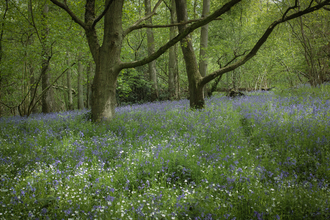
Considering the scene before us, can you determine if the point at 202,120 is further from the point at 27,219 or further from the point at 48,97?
the point at 48,97

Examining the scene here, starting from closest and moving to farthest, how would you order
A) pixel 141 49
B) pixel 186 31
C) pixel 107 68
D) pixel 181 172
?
pixel 181 172
pixel 186 31
pixel 107 68
pixel 141 49

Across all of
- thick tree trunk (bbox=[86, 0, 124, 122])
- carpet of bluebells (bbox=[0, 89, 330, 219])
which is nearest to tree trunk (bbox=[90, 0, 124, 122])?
thick tree trunk (bbox=[86, 0, 124, 122])

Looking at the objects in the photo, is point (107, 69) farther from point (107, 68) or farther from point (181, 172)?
point (181, 172)

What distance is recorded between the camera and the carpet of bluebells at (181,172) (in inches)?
99.0

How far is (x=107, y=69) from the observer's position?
21.6 ft

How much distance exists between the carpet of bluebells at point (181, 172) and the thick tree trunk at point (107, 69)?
2.02ft

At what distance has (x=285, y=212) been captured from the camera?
251cm

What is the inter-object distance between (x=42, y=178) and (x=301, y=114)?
7.15 metres

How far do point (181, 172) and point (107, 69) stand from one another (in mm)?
4514

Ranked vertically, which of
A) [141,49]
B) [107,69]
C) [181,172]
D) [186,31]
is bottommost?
[181,172]

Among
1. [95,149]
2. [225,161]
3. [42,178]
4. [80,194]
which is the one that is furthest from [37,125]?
[225,161]

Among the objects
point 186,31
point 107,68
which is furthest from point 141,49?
point 186,31

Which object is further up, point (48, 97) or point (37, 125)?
point (48, 97)

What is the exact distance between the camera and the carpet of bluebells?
251 centimetres
